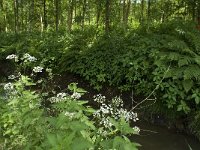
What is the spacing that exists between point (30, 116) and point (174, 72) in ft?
15.8

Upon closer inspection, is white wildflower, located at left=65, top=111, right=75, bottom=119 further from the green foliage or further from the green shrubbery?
the green shrubbery

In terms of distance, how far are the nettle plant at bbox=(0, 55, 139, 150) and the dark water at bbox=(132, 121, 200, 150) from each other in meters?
3.11

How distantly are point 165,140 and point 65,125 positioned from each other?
4.62 m

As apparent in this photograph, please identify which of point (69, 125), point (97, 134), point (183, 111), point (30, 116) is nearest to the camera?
point (69, 125)

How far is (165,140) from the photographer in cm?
719

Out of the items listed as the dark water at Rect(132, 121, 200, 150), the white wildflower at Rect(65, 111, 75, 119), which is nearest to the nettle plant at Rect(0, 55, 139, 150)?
the white wildflower at Rect(65, 111, 75, 119)

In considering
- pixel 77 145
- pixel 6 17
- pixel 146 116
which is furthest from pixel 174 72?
pixel 6 17

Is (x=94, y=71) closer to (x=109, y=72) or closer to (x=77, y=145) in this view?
(x=109, y=72)

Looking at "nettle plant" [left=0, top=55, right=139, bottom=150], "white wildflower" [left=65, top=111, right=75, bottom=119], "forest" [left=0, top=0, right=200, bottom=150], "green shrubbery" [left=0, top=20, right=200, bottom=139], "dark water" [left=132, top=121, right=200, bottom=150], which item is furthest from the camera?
"green shrubbery" [left=0, top=20, right=200, bottom=139]

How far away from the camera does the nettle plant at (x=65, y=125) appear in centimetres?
272

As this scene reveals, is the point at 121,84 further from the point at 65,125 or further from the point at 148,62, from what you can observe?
the point at 65,125

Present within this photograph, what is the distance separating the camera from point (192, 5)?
47.0ft

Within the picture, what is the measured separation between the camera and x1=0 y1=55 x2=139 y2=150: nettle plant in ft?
8.91

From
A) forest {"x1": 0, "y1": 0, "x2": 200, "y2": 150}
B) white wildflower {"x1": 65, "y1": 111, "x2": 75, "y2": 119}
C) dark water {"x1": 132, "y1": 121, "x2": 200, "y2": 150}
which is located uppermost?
white wildflower {"x1": 65, "y1": 111, "x2": 75, "y2": 119}
